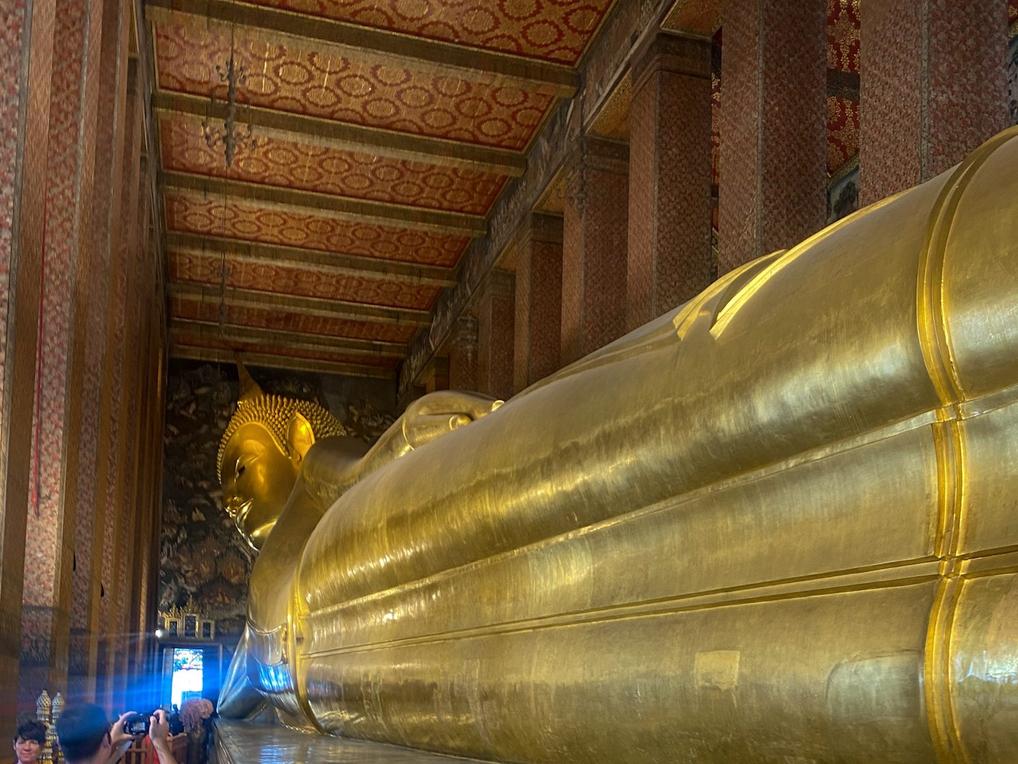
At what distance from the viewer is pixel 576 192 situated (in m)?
7.67

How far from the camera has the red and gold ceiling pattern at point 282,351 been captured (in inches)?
514

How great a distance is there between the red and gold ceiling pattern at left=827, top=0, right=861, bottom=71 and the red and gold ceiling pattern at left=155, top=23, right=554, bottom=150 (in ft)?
6.44

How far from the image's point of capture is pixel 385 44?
7051mm

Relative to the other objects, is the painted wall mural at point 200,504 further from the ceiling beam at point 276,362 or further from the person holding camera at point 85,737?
the person holding camera at point 85,737

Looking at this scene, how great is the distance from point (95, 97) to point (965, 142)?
348cm

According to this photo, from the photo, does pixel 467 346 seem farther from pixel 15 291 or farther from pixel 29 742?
pixel 29 742

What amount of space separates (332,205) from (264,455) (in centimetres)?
556

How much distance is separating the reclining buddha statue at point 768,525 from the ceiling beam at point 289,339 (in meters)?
11.5

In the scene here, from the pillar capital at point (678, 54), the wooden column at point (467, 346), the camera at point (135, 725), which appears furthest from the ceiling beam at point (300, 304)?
the camera at point (135, 725)

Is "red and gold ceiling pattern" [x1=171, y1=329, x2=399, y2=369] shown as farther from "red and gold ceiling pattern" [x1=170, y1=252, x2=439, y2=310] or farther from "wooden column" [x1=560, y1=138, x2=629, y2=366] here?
"wooden column" [x1=560, y1=138, x2=629, y2=366]

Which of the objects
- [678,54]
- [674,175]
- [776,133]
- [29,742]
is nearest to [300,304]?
[674,175]

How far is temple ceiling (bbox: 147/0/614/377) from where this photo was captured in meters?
6.93

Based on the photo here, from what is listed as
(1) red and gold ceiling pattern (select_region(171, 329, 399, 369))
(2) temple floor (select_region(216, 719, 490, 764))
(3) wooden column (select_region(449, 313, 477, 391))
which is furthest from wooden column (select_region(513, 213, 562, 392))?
(2) temple floor (select_region(216, 719, 490, 764))

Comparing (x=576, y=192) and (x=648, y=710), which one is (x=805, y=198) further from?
(x=648, y=710)
